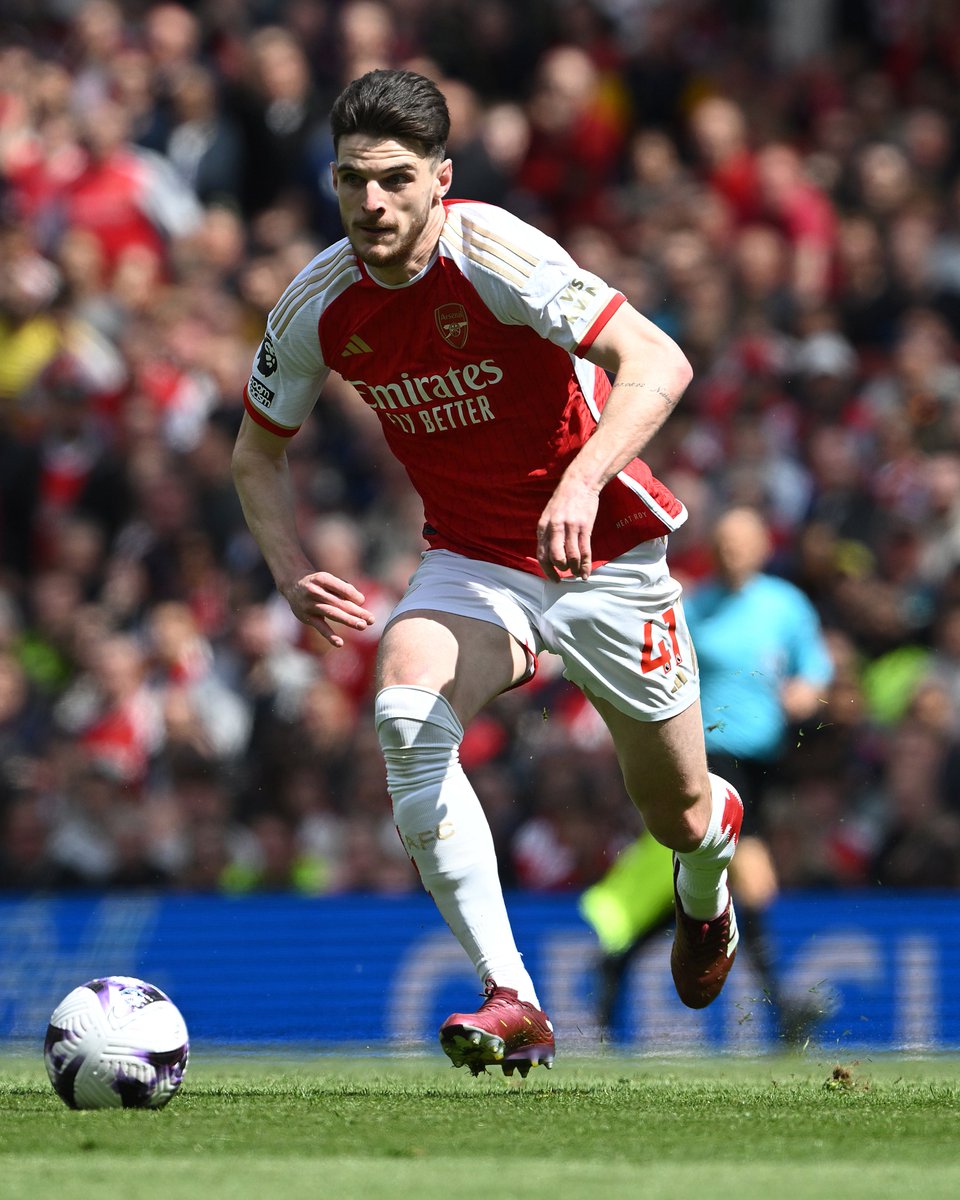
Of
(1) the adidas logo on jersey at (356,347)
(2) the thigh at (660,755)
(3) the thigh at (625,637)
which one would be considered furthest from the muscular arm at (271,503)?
(2) the thigh at (660,755)

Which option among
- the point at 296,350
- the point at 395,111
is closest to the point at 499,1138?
the point at 296,350

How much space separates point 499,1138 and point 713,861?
6.29 feet

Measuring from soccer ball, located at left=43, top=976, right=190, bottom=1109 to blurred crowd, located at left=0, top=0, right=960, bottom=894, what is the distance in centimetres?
385

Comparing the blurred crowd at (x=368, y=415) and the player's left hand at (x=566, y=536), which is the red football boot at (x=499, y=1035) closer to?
the player's left hand at (x=566, y=536)

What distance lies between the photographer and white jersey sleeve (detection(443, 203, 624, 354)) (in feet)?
17.8

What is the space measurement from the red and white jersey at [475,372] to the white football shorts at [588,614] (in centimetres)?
6

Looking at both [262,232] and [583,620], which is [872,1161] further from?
[262,232]

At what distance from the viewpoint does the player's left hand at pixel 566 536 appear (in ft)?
16.5

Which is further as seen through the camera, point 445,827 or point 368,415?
point 368,415

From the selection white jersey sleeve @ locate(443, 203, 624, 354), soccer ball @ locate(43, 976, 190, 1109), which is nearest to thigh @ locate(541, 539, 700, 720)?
white jersey sleeve @ locate(443, 203, 624, 354)

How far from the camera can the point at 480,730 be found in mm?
9664

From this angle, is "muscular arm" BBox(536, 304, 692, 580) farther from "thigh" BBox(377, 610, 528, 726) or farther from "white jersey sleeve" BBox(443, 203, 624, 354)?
"thigh" BBox(377, 610, 528, 726)

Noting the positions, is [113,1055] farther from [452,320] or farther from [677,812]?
[452,320]

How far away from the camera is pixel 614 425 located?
210 inches
